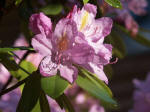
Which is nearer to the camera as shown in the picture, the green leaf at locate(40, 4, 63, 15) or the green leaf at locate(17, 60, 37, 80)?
the green leaf at locate(17, 60, 37, 80)

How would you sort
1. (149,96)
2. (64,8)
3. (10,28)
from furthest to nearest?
(10,28) → (149,96) → (64,8)

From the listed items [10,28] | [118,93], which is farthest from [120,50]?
[118,93]

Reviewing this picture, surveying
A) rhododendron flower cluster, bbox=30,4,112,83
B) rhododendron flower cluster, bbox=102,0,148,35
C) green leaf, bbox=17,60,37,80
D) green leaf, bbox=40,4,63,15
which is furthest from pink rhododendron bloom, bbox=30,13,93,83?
rhododendron flower cluster, bbox=102,0,148,35

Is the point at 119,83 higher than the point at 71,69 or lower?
lower

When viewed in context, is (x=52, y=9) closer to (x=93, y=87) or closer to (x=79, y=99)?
(x=93, y=87)

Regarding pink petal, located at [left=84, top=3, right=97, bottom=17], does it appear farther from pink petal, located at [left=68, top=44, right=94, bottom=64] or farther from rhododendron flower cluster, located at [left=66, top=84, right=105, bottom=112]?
rhododendron flower cluster, located at [left=66, top=84, right=105, bottom=112]

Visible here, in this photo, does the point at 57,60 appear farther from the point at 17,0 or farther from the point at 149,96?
the point at 149,96

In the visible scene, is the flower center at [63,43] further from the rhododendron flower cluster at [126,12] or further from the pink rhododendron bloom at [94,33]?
the rhododendron flower cluster at [126,12]
